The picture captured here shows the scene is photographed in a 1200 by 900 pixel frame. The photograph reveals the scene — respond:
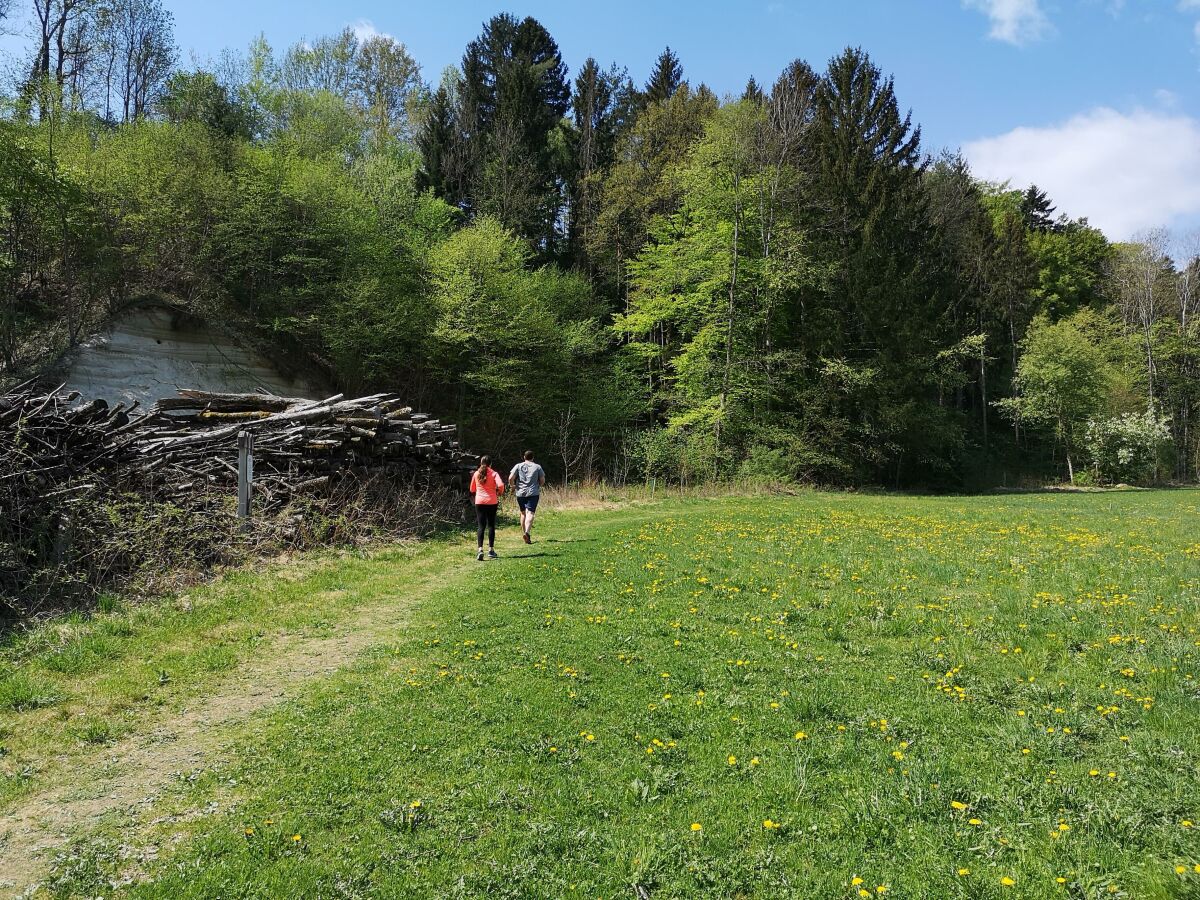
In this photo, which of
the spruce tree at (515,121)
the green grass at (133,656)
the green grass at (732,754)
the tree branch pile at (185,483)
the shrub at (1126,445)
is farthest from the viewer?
the shrub at (1126,445)

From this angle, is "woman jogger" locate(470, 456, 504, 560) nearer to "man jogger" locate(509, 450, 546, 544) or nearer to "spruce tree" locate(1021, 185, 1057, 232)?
"man jogger" locate(509, 450, 546, 544)

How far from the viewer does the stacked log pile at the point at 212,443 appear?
8789mm

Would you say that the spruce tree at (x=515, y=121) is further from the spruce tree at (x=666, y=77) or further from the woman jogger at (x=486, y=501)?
the woman jogger at (x=486, y=501)

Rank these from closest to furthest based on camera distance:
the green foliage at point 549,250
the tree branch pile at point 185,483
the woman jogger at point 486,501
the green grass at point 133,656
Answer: the green grass at point 133,656, the tree branch pile at point 185,483, the woman jogger at point 486,501, the green foliage at point 549,250

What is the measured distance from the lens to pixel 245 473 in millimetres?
11836

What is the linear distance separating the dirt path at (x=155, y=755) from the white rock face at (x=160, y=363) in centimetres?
2103

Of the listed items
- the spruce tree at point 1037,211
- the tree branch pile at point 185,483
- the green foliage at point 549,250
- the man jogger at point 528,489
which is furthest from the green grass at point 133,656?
the spruce tree at point 1037,211

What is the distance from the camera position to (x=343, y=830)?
3.80 m

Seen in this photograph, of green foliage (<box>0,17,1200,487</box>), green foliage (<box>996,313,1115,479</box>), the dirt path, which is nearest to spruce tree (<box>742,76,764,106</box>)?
green foliage (<box>0,17,1200,487</box>)

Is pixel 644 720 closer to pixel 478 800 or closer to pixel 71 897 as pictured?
pixel 478 800

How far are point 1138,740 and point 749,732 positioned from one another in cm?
279

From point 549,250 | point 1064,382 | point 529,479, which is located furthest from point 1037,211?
point 529,479

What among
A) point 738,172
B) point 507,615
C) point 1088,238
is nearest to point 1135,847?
point 507,615

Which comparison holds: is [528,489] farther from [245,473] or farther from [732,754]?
[732,754]
